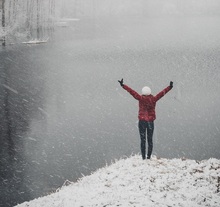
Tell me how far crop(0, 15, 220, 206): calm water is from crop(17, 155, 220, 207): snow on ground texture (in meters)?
5.52

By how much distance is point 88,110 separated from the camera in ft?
90.6

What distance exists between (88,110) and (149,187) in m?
19.3

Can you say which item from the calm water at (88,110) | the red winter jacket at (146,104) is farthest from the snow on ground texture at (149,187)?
the calm water at (88,110)

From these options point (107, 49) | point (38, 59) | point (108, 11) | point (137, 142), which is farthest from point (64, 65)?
point (108, 11)

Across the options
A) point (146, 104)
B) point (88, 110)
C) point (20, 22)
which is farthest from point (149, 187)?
point (20, 22)

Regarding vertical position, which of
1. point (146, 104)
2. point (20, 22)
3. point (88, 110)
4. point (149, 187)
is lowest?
point (88, 110)

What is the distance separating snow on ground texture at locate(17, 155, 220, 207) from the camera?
794 centimetres

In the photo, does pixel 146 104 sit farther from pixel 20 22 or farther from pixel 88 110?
pixel 20 22

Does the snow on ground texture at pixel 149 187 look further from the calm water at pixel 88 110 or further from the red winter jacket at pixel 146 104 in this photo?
the calm water at pixel 88 110

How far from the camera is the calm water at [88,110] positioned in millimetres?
17508

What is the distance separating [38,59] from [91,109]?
2449 cm

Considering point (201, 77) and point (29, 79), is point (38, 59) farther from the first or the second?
point (201, 77)

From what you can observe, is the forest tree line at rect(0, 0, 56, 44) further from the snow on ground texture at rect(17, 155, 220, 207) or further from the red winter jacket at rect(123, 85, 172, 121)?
the snow on ground texture at rect(17, 155, 220, 207)

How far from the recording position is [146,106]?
1023 centimetres
